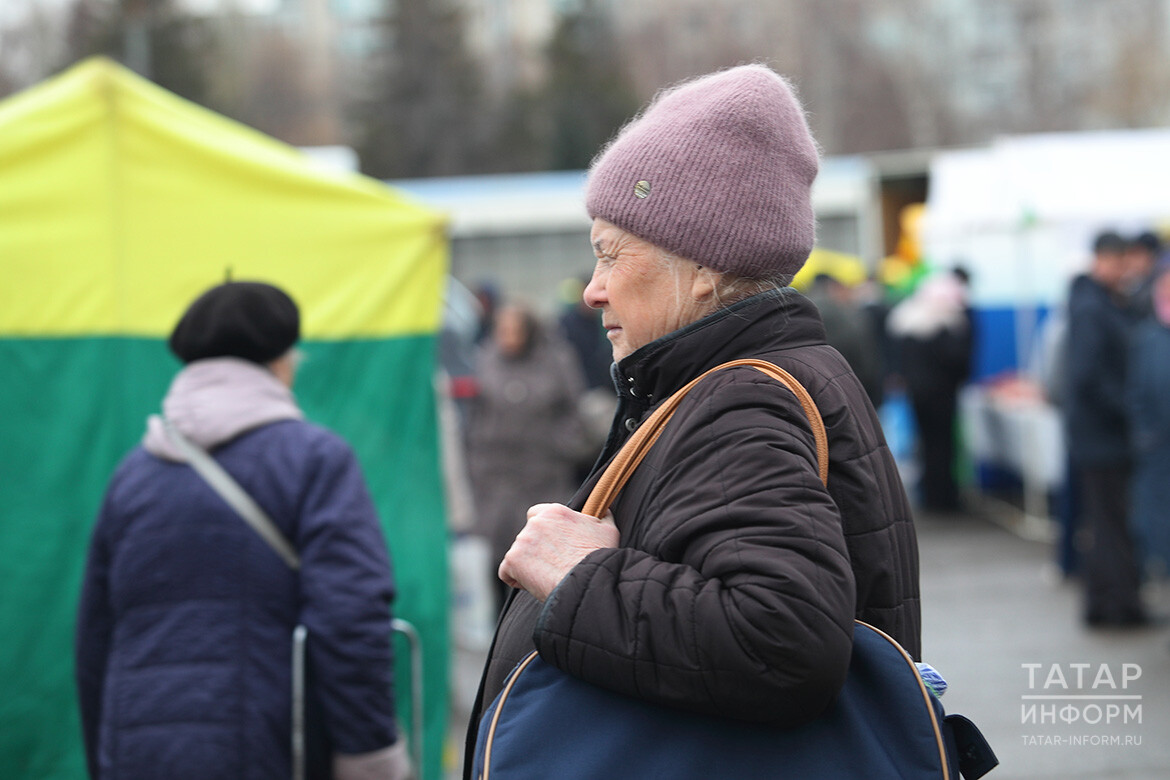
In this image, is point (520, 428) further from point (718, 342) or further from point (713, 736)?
point (713, 736)

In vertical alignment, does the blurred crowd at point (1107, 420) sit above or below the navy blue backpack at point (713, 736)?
below

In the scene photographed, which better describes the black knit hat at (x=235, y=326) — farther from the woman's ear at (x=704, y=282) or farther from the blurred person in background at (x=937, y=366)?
the blurred person in background at (x=937, y=366)

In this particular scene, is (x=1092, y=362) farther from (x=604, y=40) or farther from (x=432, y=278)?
(x=604, y=40)

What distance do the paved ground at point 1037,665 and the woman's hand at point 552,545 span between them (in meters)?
3.38

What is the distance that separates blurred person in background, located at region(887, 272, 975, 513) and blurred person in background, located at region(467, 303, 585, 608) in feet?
13.4

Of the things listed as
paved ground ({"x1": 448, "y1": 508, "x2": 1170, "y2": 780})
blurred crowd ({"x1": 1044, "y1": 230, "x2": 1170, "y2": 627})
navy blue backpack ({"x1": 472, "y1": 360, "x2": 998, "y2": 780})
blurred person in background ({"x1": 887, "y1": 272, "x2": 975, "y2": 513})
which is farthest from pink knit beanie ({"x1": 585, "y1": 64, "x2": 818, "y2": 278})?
blurred person in background ({"x1": 887, "y1": 272, "x2": 975, "y2": 513})

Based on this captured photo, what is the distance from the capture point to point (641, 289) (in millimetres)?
1707

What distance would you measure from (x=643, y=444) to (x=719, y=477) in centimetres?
18

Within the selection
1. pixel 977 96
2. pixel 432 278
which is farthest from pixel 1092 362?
pixel 977 96

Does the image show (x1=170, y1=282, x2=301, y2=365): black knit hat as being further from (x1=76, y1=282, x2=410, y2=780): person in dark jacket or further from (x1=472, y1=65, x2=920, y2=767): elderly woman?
(x1=472, y1=65, x2=920, y2=767): elderly woman

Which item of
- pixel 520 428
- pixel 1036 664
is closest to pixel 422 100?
pixel 520 428

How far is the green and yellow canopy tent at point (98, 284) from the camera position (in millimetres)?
3531

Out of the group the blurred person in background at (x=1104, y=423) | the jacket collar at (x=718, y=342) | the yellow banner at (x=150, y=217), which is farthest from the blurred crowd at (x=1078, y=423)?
the jacket collar at (x=718, y=342)

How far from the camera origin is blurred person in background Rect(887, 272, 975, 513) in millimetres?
10141
